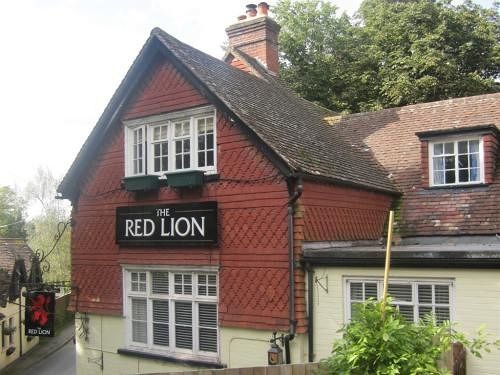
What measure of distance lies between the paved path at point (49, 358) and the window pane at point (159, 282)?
56.6 feet

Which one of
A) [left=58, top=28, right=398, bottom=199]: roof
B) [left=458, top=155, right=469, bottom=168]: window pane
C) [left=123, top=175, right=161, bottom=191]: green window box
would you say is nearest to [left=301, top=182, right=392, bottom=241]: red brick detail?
Result: [left=58, top=28, right=398, bottom=199]: roof

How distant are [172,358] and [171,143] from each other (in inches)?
184

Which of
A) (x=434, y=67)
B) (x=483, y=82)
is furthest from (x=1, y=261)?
(x=483, y=82)

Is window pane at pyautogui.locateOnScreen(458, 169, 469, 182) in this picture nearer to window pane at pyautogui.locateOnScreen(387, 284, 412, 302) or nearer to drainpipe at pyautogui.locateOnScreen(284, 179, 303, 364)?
window pane at pyautogui.locateOnScreen(387, 284, 412, 302)

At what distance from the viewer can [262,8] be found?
18422mm

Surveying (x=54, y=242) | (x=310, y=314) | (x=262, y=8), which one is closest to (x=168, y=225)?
(x=310, y=314)

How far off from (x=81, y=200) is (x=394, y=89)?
1743 centimetres

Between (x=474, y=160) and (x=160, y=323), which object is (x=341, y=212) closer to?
(x=474, y=160)

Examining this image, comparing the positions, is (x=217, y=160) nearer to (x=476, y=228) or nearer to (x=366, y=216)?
(x=366, y=216)

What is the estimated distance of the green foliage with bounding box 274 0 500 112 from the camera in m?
26.1

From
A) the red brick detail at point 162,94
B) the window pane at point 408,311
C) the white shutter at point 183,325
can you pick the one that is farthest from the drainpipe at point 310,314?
the red brick detail at point 162,94

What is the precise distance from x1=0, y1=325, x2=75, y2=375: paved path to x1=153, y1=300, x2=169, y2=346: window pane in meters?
17.0

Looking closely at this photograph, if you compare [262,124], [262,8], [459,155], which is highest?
[262,8]

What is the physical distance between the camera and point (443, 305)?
9.17m
